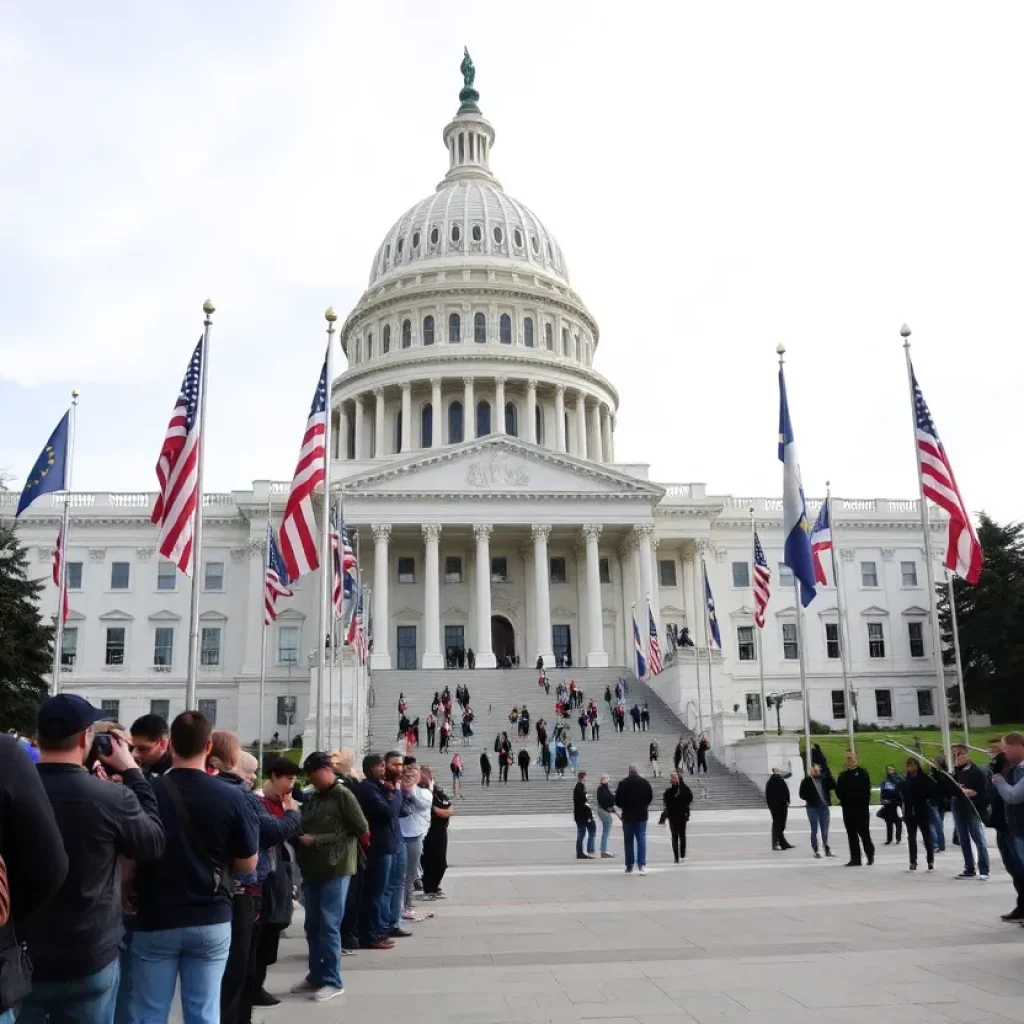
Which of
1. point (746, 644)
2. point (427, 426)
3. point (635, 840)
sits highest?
point (427, 426)

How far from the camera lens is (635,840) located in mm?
19344

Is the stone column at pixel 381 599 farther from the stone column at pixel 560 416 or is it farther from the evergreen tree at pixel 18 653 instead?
the stone column at pixel 560 416

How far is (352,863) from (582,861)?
43.5ft

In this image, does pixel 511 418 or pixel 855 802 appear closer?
pixel 855 802

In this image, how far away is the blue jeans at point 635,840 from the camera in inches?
751

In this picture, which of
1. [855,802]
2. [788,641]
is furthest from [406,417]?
[855,802]

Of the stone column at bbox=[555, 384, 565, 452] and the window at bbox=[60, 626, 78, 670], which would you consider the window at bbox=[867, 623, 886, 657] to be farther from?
the window at bbox=[60, 626, 78, 670]

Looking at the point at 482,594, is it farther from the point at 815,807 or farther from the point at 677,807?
the point at 677,807

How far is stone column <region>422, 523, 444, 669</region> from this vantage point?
6144 centimetres

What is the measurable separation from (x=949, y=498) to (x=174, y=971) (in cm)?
1978

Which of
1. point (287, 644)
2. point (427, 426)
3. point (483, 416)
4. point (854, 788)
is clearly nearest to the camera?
point (854, 788)

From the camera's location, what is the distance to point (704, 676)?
175 ft

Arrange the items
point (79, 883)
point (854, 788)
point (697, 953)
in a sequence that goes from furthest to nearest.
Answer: point (854, 788)
point (697, 953)
point (79, 883)

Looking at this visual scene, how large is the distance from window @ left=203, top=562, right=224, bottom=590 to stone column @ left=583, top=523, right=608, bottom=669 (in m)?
23.2
